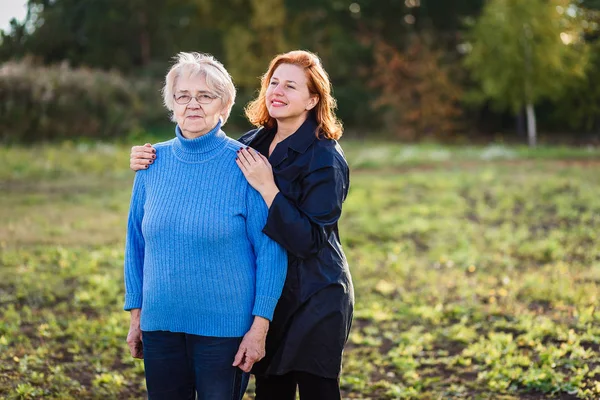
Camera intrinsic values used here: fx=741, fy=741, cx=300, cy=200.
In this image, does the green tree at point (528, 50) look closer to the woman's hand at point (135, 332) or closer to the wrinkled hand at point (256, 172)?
the wrinkled hand at point (256, 172)

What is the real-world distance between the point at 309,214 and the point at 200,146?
0.52m

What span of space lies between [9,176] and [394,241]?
746 cm

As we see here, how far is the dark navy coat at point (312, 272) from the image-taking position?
3.04 meters

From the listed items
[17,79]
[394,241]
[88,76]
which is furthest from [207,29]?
[394,241]

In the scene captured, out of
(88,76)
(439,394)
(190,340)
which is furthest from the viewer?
(88,76)

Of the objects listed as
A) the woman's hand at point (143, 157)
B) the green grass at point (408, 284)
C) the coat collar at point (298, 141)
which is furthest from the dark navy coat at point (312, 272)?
the green grass at point (408, 284)

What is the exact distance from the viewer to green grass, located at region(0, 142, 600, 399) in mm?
5113

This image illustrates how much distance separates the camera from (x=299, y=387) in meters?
3.21

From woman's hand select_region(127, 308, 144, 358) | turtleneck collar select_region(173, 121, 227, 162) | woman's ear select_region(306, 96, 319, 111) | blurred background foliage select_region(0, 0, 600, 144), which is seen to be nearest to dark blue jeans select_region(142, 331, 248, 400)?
woman's hand select_region(127, 308, 144, 358)

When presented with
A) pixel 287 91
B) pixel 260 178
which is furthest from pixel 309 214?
pixel 287 91

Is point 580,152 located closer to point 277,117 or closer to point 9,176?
point 9,176

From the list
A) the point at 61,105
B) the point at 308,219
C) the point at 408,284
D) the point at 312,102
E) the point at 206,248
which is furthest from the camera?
the point at 61,105

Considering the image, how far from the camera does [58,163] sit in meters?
14.8

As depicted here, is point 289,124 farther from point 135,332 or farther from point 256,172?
point 135,332
